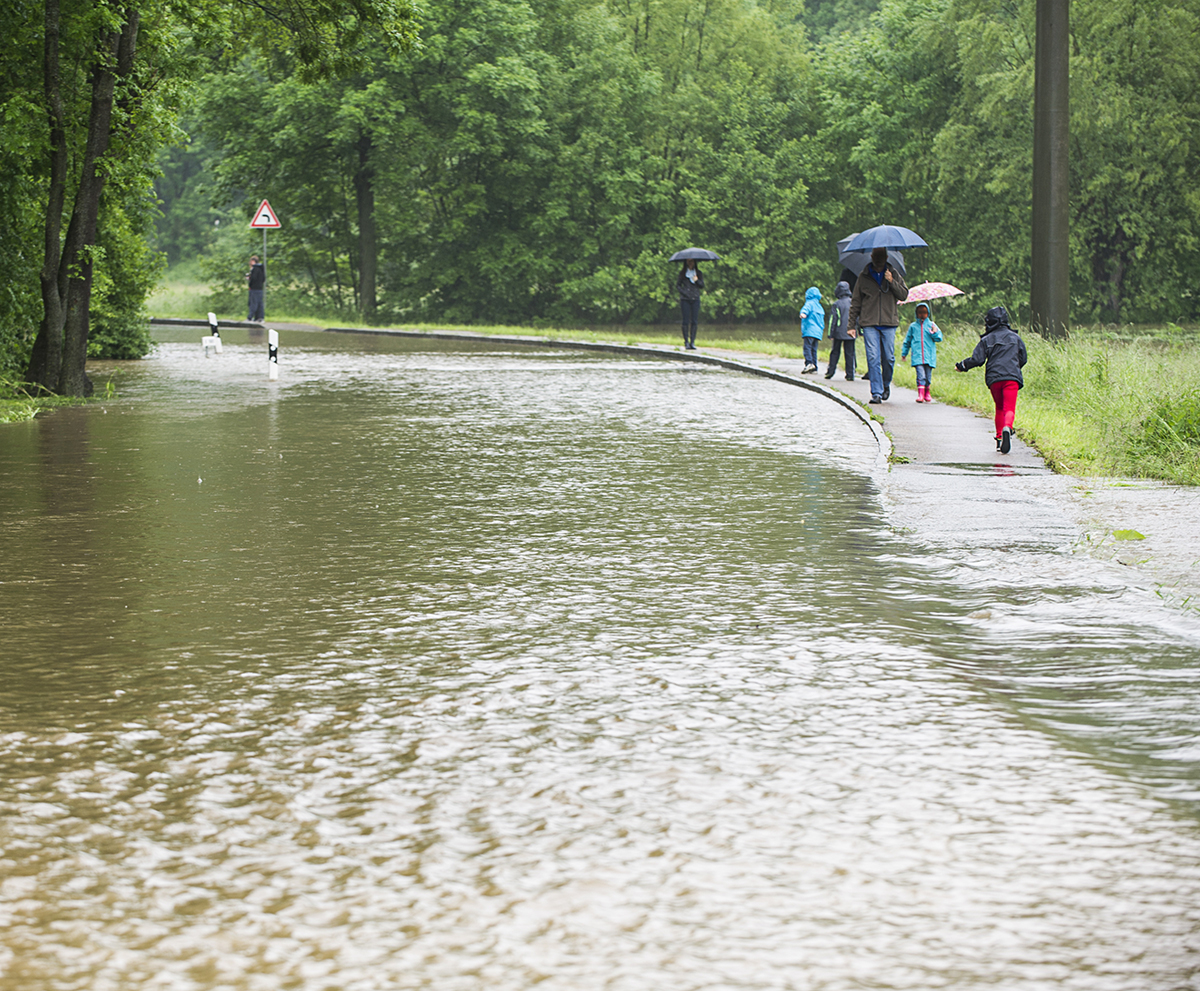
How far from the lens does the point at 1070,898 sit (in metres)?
4.54

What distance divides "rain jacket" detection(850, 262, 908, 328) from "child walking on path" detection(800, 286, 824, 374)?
5.35m

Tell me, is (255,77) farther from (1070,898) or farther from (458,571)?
(1070,898)

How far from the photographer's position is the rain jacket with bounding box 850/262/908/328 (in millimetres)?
20984

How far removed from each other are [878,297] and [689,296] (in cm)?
1317

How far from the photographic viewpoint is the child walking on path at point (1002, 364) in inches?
588

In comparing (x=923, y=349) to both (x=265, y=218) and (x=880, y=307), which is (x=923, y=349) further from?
(x=265, y=218)

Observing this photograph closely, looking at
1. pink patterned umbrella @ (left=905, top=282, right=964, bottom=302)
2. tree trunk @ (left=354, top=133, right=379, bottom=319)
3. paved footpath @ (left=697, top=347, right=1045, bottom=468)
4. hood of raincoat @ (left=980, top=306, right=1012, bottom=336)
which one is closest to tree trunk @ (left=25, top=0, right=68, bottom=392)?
paved footpath @ (left=697, top=347, right=1045, bottom=468)

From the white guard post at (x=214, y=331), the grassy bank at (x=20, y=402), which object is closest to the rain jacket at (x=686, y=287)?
the white guard post at (x=214, y=331)

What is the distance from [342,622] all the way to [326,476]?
591cm

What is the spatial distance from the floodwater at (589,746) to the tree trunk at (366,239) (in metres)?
41.2

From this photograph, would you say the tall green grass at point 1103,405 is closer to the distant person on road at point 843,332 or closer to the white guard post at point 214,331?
the distant person on road at point 843,332

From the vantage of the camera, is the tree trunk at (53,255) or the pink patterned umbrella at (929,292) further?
the pink patterned umbrella at (929,292)

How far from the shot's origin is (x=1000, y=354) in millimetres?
14969

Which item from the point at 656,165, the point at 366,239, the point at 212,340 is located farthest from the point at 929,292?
the point at 656,165
